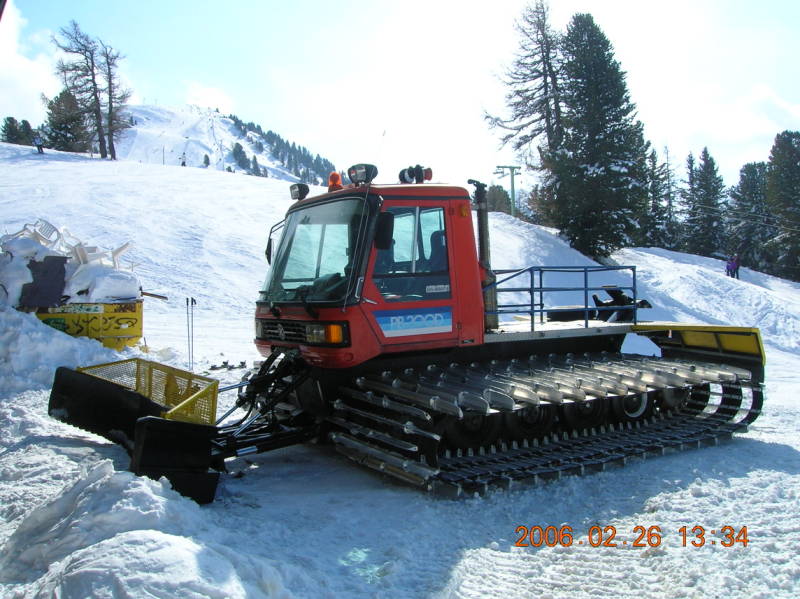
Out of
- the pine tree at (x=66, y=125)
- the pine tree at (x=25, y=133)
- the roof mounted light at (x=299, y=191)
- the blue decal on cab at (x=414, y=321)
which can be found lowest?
the blue decal on cab at (x=414, y=321)

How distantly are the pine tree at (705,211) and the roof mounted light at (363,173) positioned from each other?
5830cm

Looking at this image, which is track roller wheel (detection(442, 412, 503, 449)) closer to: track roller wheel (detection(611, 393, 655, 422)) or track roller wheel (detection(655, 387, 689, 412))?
track roller wheel (detection(611, 393, 655, 422))

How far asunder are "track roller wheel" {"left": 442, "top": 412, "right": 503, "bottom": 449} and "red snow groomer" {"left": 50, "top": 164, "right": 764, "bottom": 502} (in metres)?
0.01

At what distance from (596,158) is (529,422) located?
24735 mm

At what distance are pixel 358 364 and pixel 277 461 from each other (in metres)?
1.54

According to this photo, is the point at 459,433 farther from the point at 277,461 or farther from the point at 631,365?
the point at 631,365

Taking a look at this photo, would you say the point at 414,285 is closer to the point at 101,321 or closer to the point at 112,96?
the point at 101,321

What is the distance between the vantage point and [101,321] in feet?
32.9

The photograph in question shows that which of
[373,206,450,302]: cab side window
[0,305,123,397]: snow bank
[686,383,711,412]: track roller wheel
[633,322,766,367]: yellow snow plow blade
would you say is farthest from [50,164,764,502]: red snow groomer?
[0,305,123,397]: snow bank

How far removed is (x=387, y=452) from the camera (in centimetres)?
562

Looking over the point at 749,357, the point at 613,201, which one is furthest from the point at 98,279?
the point at 613,201

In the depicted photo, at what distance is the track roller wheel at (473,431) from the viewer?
614cm

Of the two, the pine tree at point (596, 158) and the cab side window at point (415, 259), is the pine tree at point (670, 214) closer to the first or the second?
the pine tree at point (596, 158)
